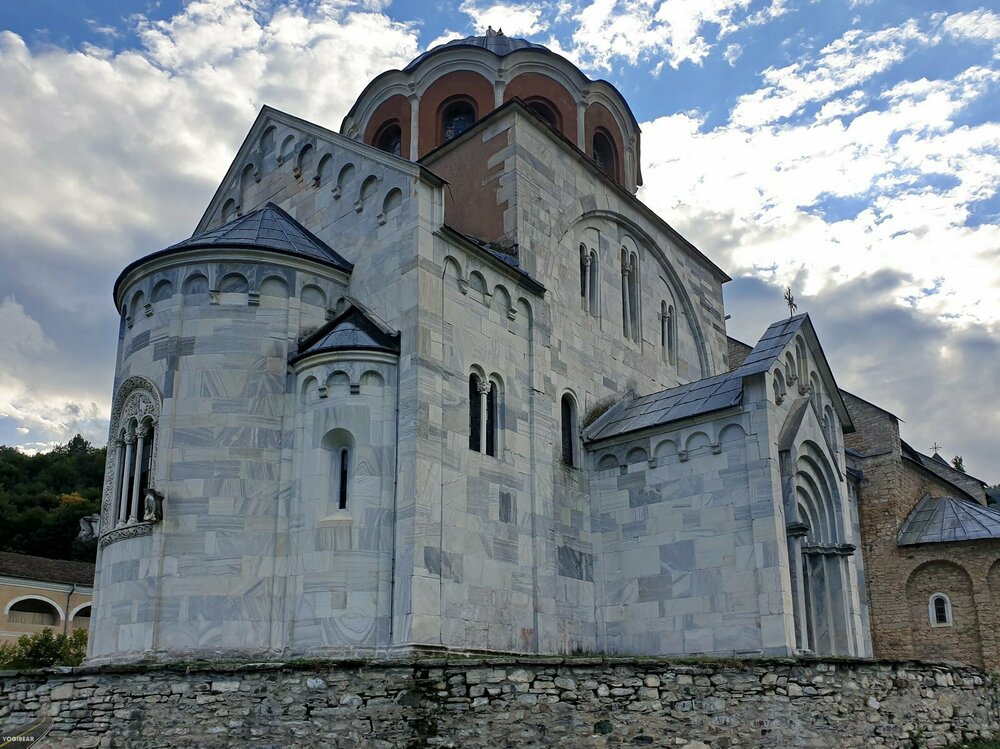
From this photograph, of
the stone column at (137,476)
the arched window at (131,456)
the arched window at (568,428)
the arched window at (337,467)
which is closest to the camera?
the arched window at (337,467)

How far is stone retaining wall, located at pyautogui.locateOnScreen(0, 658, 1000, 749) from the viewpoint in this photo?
466 inches

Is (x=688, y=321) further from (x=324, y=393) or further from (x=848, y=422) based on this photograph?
(x=324, y=393)

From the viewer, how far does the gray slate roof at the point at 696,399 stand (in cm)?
1808

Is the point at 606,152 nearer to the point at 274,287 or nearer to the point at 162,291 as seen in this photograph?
the point at 274,287

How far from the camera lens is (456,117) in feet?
81.0

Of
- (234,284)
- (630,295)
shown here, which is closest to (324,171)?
(234,284)

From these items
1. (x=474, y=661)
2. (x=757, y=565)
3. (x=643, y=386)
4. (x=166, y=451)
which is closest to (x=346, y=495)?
(x=166, y=451)

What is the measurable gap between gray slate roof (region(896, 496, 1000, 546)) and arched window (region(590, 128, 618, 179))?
508 inches

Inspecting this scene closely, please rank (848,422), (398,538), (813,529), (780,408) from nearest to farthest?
(398,538), (780,408), (813,529), (848,422)

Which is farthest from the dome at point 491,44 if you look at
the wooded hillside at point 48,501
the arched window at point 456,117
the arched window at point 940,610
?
the wooded hillside at point 48,501

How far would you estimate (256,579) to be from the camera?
50.3 feet

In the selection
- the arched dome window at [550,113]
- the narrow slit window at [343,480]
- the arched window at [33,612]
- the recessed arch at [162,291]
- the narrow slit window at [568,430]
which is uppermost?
the arched dome window at [550,113]

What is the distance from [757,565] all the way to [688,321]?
32.9ft

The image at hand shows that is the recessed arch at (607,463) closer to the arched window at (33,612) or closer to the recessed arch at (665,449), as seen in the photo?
the recessed arch at (665,449)
